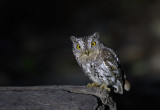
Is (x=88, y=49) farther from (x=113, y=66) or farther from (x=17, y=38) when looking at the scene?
(x=17, y=38)

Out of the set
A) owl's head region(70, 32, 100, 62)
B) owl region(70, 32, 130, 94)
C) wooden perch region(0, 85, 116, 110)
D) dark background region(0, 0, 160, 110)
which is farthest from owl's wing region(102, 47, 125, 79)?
dark background region(0, 0, 160, 110)

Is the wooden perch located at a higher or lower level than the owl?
lower

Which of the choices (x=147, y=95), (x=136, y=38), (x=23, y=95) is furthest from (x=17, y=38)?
(x=23, y=95)

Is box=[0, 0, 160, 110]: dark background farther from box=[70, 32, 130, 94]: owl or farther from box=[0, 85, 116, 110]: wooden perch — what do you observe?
box=[0, 85, 116, 110]: wooden perch

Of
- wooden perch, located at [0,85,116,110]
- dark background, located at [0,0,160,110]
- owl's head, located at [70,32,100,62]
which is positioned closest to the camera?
wooden perch, located at [0,85,116,110]

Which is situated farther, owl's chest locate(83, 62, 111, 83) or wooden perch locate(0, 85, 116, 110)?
owl's chest locate(83, 62, 111, 83)

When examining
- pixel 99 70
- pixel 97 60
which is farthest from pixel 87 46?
pixel 99 70

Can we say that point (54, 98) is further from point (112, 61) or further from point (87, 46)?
point (112, 61)

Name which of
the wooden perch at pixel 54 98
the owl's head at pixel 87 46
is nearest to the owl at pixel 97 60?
the owl's head at pixel 87 46
